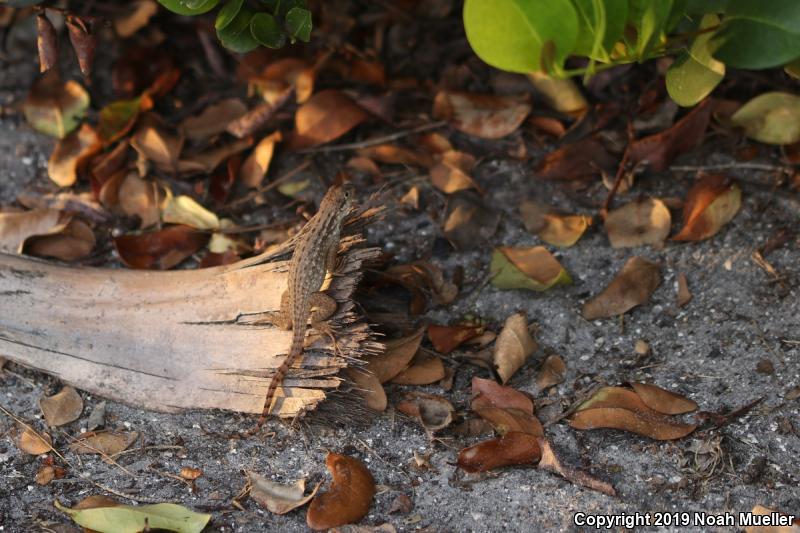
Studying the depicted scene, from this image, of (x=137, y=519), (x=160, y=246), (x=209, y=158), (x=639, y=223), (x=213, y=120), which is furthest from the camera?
(x=213, y=120)

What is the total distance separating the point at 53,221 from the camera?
4.37m

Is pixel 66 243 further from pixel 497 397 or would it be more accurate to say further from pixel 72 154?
pixel 497 397

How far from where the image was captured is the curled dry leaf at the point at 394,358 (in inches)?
143

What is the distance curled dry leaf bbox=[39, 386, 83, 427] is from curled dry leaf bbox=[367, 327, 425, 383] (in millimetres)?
1227

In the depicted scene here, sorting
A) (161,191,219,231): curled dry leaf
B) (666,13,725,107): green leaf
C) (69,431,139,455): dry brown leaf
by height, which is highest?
(666,13,725,107): green leaf

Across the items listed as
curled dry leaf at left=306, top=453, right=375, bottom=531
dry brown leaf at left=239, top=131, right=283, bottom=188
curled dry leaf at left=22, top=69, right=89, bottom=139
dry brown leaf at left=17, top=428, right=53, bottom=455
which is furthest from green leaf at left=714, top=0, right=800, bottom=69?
curled dry leaf at left=22, top=69, right=89, bottom=139

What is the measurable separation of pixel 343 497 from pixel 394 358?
2.28 feet

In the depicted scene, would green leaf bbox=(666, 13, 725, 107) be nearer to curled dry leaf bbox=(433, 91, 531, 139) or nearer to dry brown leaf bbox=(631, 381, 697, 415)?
curled dry leaf bbox=(433, 91, 531, 139)

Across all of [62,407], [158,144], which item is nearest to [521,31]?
[158,144]

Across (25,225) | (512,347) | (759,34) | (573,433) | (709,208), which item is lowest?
(573,433)

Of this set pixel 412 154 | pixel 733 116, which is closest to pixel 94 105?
pixel 412 154

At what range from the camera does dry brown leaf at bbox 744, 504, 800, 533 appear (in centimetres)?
291

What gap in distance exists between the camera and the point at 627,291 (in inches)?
152

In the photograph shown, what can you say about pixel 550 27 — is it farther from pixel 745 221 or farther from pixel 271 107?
pixel 271 107
